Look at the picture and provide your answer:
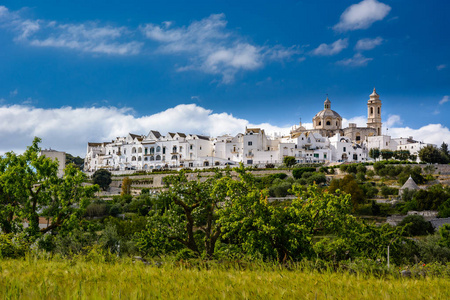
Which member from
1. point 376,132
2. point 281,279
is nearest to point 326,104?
point 376,132

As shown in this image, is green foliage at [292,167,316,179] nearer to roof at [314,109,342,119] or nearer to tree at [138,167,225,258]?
roof at [314,109,342,119]

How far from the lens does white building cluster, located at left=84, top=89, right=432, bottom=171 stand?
86.0 meters

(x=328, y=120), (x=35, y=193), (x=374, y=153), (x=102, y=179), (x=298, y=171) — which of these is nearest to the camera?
(x=35, y=193)

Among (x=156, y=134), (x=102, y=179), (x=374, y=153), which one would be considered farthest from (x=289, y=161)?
(x=102, y=179)

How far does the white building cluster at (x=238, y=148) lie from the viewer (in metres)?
86.0

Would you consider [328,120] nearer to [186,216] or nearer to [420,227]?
[420,227]

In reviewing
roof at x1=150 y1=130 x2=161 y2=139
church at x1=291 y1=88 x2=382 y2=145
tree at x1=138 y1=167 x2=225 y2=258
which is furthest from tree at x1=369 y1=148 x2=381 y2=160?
tree at x1=138 y1=167 x2=225 y2=258

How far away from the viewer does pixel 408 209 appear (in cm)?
4619

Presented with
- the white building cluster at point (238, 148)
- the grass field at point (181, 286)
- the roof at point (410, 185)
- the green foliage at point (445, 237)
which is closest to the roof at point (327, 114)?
the white building cluster at point (238, 148)

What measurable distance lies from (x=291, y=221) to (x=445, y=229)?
66.8 ft

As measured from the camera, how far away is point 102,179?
256 ft

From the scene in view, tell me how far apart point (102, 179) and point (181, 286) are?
77212 millimetres

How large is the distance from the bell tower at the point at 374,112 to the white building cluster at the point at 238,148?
19.5 ft

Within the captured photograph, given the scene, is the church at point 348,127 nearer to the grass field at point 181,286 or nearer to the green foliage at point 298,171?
the green foliage at point 298,171
